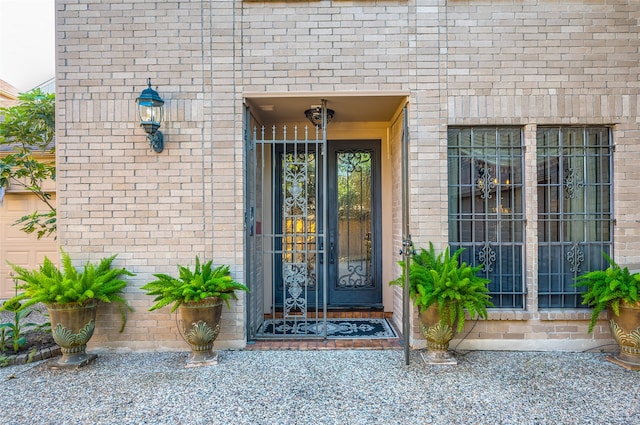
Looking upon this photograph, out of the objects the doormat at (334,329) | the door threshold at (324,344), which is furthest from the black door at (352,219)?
the door threshold at (324,344)

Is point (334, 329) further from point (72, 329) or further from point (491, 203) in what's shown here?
point (72, 329)

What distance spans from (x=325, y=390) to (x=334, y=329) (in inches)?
61.1

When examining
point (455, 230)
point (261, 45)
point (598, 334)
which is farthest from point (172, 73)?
point (598, 334)

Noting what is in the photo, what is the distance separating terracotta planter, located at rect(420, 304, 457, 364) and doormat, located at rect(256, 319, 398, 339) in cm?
74

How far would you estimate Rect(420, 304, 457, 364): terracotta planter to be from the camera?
3611 mm

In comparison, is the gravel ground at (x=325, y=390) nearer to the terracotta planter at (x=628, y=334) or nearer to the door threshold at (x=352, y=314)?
the terracotta planter at (x=628, y=334)

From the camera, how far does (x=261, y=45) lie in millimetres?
4023

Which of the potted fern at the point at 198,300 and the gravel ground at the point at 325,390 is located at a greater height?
the potted fern at the point at 198,300

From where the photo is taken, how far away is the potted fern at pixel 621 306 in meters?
3.52

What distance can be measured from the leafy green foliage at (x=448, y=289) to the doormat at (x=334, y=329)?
1.03 m

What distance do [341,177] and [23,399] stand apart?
4.18m

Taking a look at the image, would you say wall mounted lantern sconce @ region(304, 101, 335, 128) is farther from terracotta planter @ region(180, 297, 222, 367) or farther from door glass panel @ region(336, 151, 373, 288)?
terracotta planter @ region(180, 297, 222, 367)

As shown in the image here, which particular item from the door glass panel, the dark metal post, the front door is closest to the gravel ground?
the dark metal post

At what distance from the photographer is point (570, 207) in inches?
161
